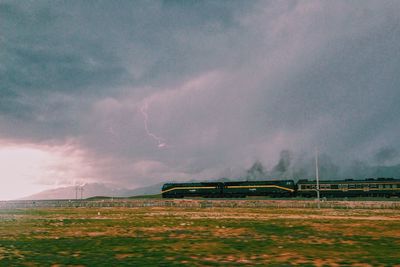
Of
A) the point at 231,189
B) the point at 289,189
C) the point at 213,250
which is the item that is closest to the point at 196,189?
the point at 231,189

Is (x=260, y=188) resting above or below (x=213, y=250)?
above

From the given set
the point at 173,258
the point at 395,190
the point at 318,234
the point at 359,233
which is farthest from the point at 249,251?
the point at 395,190

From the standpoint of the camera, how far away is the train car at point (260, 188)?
103m

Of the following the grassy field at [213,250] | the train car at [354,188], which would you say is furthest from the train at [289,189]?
the grassy field at [213,250]

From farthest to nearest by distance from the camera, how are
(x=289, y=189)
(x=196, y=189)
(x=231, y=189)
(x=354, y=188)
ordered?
(x=196, y=189) < (x=231, y=189) < (x=289, y=189) < (x=354, y=188)

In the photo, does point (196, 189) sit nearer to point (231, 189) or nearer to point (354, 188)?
point (231, 189)

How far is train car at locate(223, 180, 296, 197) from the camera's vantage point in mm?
103000

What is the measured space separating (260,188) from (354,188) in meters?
24.1

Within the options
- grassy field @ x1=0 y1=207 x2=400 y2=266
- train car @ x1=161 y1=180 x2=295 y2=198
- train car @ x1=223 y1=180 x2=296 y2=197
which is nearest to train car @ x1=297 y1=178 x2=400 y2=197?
train car @ x1=223 y1=180 x2=296 y2=197

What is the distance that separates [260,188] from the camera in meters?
106

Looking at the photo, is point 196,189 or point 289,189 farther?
point 196,189

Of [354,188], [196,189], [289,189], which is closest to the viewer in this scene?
[354,188]

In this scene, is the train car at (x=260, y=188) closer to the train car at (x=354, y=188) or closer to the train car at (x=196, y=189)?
the train car at (x=196, y=189)

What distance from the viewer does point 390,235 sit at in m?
28.4
